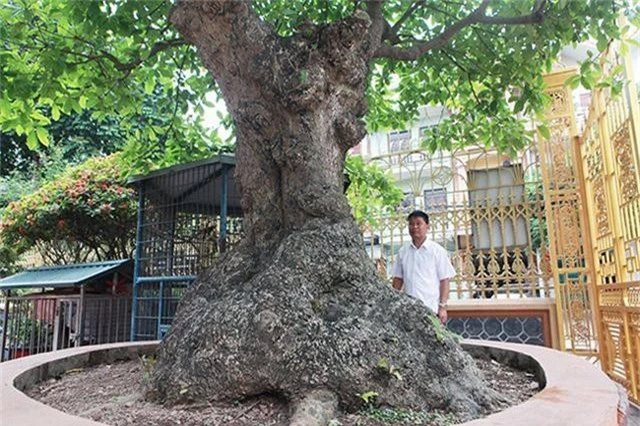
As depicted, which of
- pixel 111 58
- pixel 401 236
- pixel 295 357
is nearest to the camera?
pixel 295 357

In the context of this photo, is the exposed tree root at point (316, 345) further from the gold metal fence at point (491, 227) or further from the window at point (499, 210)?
the window at point (499, 210)

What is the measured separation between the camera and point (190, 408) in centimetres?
175

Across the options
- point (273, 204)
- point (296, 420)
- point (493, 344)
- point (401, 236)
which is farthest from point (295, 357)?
point (401, 236)

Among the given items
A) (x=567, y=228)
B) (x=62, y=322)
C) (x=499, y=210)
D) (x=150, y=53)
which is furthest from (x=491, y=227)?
(x=62, y=322)

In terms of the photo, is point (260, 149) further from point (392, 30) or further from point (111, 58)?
point (111, 58)

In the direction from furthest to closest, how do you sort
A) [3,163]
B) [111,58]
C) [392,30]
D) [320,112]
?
[3,163] → [111,58] → [392,30] → [320,112]

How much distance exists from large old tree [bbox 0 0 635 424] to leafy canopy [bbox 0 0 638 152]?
0.02 metres

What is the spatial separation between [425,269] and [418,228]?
37 centimetres

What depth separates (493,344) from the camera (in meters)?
2.83

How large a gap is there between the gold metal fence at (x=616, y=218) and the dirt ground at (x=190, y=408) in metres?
2.09

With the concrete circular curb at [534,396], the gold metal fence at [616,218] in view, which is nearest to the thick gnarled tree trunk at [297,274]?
the concrete circular curb at [534,396]

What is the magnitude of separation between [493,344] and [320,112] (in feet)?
5.71

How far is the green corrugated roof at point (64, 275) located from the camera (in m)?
6.23

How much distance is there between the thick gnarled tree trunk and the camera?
1749mm
